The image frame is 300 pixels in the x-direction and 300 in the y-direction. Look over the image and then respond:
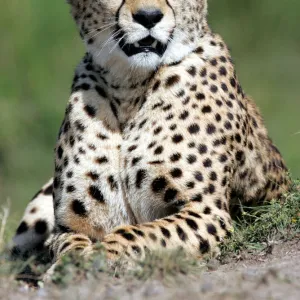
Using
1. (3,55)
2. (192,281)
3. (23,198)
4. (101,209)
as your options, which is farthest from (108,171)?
(3,55)

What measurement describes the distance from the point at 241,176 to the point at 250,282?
1626 millimetres

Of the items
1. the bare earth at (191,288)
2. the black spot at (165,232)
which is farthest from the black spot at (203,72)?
the bare earth at (191,288)

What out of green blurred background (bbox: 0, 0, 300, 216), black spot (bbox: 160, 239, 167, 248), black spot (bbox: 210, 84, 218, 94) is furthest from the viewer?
green blurred background (bbox: 0, 0, 300, 216)

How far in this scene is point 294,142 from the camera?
355 inches

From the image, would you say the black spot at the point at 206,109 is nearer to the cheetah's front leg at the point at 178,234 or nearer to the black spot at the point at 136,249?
the cheetah's front leg at the point at 178,234

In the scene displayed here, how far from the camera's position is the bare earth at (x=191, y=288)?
313cm

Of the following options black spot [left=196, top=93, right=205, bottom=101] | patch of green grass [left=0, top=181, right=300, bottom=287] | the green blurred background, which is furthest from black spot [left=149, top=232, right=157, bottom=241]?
the green blurred background

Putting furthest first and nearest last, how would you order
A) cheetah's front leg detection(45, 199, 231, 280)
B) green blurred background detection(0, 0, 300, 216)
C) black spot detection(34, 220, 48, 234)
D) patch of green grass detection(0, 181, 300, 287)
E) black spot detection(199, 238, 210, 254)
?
green blurred background detection(0, 0, 300, 216), black spot detection(34, 220, 48, 234), black spot detection(199, 238, 210, 254), cheetah's front leg detection(45, 199, 231, 280), patch of green grass detection(0, 181, 300, 287)

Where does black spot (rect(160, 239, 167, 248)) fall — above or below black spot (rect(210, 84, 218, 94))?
below

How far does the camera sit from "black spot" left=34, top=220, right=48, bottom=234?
18.8 ft

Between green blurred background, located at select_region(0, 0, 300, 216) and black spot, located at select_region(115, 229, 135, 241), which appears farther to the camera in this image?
green blurred background, located at select_region(0, 0, 300, 216)

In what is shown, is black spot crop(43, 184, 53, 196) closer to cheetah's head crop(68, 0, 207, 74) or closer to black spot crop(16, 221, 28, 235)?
black spot crop(16, 221, 28, 235)

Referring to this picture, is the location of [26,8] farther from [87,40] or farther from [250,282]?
[250,282]

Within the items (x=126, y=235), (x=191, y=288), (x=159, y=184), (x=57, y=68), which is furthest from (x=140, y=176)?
(x=57, y=68)
